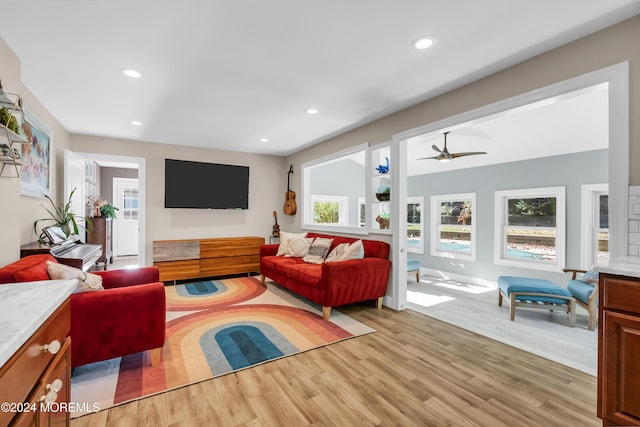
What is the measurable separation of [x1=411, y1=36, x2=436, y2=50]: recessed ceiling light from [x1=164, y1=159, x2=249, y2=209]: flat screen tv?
418 cm

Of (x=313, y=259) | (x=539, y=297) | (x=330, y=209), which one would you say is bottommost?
(x=539, y=297)

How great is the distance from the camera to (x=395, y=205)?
354 centimetres

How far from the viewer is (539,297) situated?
327 cm

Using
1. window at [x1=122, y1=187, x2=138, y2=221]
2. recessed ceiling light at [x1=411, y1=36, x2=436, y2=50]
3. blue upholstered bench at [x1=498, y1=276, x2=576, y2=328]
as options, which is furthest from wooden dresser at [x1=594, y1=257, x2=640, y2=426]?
window at [x1=122, y1=187, x2=138, y2=221]

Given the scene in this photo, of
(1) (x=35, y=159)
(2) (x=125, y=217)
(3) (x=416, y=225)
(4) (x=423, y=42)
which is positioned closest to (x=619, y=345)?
(4) (x=423, y=42)

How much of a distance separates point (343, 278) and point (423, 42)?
7.67ft

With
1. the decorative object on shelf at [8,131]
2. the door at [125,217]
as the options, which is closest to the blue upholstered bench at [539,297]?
the decorative object on shelf at [8,131]

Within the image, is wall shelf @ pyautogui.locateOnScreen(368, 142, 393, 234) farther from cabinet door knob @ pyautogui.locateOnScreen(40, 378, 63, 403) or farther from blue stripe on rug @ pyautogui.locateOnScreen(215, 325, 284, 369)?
cabinet door knob @ pyautogui.locateOnScreen(40, 378, 63, 403)

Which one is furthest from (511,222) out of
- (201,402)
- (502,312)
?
(201,402)

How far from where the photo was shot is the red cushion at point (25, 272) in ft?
5.53

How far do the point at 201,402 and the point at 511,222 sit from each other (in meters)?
5.37

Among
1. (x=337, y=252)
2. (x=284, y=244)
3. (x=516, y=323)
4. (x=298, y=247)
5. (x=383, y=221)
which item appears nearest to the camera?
(x=516, y=323)

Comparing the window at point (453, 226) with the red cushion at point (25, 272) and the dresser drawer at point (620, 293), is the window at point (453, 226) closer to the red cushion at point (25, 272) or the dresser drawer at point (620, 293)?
the dresser drawer at point (620, 293)

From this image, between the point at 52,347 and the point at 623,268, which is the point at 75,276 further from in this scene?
the point at 623,268
